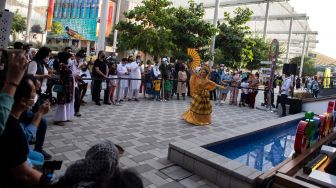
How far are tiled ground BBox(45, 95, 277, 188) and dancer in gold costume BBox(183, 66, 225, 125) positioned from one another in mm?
315

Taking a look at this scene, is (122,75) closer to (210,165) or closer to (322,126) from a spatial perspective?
(210,165)

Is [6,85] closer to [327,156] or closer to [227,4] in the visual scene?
[327,156]

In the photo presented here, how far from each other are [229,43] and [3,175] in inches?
708

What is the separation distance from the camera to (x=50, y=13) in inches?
1708

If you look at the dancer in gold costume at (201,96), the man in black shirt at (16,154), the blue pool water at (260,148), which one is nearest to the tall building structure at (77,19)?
the dancer in gold costume at (201,96)

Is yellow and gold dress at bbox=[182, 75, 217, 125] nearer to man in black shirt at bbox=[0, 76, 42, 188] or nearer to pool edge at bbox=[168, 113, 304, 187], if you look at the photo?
pool edge at bbox=[168, 113, 304, 187]

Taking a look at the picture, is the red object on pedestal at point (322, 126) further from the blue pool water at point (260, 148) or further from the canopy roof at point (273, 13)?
the canopy roof at point (273, 13)

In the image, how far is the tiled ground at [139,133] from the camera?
425 cm

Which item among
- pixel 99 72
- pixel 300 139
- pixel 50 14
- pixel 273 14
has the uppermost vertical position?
pixel 273 14

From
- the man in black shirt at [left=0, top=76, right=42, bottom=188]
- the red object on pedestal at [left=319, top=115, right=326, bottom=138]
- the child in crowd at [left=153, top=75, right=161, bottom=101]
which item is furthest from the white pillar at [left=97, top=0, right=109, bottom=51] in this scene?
the man in black shirt at [left=0, top=76, right=42, bottom=188]

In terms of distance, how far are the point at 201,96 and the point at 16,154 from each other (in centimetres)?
603

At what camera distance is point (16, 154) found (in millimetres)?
1865

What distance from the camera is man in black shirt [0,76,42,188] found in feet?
5.98

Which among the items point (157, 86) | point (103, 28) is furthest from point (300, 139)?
point (103, 28)
